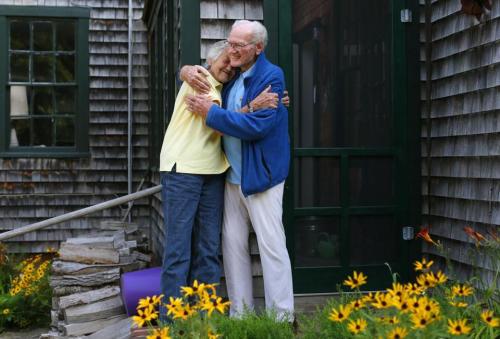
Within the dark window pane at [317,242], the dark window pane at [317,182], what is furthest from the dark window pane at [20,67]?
the dark window pane at [317,242]

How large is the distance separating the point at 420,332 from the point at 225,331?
3.51ft

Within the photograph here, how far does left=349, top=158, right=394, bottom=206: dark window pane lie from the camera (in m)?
4.93

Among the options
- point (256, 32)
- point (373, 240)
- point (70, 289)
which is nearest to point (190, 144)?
point (256, 32)

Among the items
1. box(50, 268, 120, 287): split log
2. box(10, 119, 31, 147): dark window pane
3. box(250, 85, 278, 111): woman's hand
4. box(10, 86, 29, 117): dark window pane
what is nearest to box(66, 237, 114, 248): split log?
box(50, 268, 120, 287): split log

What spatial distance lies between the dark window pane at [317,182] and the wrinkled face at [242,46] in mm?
966

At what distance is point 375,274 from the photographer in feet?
16.1

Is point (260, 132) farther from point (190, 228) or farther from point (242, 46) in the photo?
point (190, 228)

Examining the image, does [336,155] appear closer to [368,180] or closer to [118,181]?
[368,180]

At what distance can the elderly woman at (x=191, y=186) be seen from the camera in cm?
411

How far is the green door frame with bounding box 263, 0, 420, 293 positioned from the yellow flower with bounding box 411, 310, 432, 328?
2.48m

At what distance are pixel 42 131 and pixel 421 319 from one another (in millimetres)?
6853

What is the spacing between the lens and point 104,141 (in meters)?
8.46

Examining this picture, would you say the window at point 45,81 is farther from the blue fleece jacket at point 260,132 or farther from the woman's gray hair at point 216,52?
the blue fleece jacket at point 260,132

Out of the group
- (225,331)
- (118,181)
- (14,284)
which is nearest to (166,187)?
(225,331)
